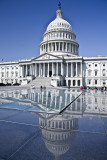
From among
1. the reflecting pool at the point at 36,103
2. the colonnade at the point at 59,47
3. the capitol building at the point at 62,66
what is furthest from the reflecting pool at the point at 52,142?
the colonnade at the point at 59,47

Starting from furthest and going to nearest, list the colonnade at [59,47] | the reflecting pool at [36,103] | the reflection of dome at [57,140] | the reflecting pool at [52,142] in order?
the colonnade at [59,47]
the reflecting pool at [36,103]
the reflection of dome at [57,140]
the reflecting pool at [52,142]

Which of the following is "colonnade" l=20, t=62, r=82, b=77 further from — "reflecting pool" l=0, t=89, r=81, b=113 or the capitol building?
"reflecting pool" l=0, t=89, r=81, b=113

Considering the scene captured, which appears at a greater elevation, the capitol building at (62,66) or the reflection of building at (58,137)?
the capitol building at (62,66)

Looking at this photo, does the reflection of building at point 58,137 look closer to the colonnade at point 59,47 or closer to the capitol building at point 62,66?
the capitol building at point 62,66

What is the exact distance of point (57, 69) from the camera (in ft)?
234

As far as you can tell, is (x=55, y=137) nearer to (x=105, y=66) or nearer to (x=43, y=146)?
(x=43, y=146)

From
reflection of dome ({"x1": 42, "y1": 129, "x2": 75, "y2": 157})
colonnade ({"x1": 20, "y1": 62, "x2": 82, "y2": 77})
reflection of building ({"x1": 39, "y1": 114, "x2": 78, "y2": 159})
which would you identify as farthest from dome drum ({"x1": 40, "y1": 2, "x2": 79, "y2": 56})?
reflection of dome ({"x1": 42, "y1": 129, "x2": 75, "y2": 157})

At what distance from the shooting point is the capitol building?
7175 cm

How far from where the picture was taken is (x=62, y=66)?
72.5m

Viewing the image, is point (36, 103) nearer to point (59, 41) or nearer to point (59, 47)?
point (59, 47)

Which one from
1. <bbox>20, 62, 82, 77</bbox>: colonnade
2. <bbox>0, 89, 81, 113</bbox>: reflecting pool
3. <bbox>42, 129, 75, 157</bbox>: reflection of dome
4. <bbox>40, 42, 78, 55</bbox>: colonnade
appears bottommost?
<bbox>0, 89, 81, 113</bbox>: reflecting pool

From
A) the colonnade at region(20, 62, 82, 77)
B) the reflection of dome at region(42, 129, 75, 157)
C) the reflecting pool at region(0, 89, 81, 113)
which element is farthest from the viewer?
the colonnade at region(20, 62, 82, 77)

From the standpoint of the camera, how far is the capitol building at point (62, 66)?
71750 mm

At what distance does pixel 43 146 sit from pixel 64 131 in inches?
50.2
